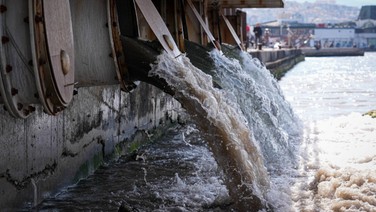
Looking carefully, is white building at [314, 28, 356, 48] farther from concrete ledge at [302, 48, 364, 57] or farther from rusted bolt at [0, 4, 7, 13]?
rusted bolt at [0, 4, 7, 13]

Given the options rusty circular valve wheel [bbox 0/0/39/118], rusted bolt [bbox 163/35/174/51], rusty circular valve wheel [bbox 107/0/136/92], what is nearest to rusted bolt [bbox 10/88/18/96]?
rusty circular valve wheel [bbox 0/0/39/118]

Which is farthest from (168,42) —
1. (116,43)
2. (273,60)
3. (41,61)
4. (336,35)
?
(336,35)

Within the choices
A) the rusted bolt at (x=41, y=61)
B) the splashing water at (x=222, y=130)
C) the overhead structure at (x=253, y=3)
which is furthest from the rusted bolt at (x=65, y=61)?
the overhead structure at (x=253, y=3)

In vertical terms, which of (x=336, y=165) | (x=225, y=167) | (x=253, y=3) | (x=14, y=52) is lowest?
(x=336, y=165)

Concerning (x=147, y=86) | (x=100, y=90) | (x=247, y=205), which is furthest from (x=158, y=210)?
(x=147, y=86)

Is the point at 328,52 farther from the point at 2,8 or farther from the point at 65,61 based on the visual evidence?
the point at 2,8

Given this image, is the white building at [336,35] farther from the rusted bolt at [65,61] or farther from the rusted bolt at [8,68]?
the rusted bolt at [8,68]

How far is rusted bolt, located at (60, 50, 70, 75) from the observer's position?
512 cm

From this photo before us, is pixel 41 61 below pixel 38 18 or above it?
below

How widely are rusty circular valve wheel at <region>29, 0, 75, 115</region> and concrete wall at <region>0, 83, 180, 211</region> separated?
153 cm

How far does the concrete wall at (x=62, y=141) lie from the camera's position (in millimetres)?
6902

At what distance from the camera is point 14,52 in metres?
4.76

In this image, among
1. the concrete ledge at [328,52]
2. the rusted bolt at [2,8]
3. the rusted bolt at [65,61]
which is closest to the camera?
the rusted bolt at [2,8]

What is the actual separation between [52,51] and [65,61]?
266 millimetres
